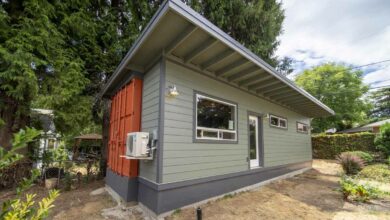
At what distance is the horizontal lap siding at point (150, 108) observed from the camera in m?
3.97

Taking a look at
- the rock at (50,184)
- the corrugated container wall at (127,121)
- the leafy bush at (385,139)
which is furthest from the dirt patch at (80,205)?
the leafy bush at (385,139)

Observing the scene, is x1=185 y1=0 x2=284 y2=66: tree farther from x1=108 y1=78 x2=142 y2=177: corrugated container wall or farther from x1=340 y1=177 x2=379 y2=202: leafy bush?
x1=340 y1=177 x2=379 y2=202: leafy bush

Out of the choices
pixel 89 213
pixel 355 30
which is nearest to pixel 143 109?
pixel 89 213

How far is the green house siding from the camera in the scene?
3932 millimetres

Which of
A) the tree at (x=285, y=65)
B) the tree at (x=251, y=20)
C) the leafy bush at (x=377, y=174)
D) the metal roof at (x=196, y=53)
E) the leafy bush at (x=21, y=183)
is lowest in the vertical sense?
the leafy bush at (x=377, y=174)

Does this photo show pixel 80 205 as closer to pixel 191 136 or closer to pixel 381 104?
pixel 191 136

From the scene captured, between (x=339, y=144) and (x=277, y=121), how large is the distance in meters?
8.60

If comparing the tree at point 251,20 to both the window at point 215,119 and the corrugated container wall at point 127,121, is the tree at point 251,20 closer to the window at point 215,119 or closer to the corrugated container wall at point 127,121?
the window at point 215,119

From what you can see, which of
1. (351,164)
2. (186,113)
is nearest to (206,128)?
(186,113)

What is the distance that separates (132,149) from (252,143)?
153 inches

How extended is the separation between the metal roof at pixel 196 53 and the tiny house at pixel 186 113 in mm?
17

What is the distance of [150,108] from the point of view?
4273 millimetres

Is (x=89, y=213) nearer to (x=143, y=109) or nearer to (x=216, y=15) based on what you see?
(x=143, y=109)

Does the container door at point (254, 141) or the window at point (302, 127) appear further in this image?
the window at point (302, 127)
